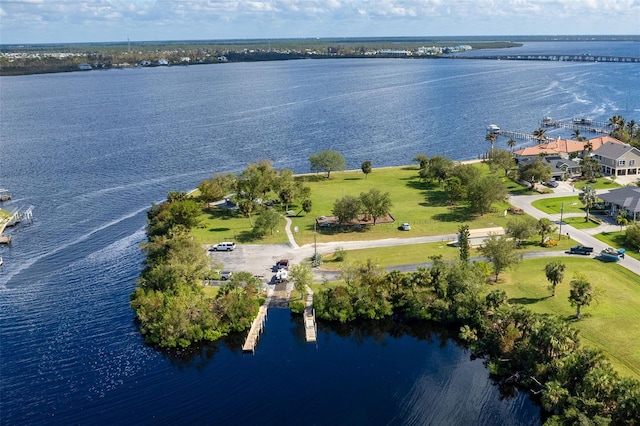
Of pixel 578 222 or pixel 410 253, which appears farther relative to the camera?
pixel 578 222

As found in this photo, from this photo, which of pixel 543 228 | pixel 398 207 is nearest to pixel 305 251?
pixel 398 207

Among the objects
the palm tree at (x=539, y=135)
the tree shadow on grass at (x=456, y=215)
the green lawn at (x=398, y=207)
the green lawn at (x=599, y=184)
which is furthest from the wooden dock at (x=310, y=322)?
the palm tree at (x=539, y=135)

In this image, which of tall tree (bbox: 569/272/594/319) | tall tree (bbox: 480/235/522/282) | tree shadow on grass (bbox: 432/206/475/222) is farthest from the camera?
tree shadow on grass (bbox: 432/206/475/222)

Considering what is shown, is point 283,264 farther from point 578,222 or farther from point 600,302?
point 578,222

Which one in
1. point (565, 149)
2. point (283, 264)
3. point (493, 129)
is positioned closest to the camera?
point (283, 264)

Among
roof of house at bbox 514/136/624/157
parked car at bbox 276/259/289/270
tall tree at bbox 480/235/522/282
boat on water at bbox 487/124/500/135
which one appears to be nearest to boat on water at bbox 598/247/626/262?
tall tree at bbox 480/235/522/282

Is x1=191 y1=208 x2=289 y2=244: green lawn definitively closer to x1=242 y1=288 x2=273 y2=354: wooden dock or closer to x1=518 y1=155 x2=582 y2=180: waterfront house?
x1=242 y1=288 x2=273 y2=354: wooden dock
